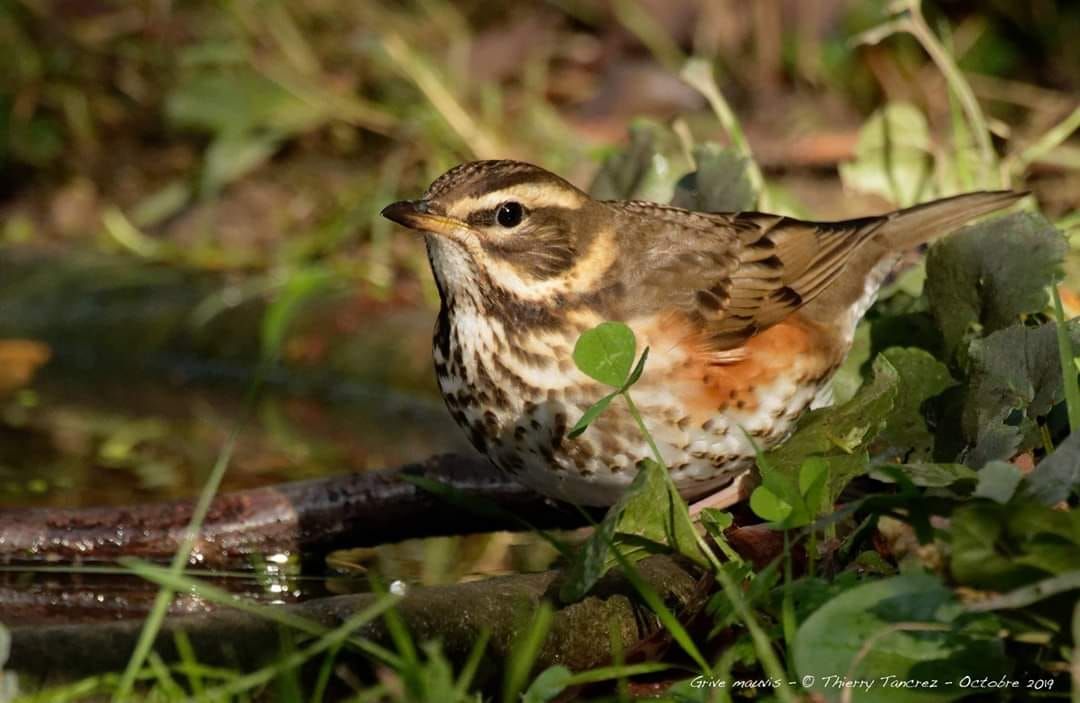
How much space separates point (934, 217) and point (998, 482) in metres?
2.35

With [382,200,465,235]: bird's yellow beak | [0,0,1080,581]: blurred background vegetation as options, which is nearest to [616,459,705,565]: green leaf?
[382,200,465,235]: bird's yellow beak

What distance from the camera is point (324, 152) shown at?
929cm

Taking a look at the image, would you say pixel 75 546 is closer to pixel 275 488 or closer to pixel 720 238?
pixel 275 488

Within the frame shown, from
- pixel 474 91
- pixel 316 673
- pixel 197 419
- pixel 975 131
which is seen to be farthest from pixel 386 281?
pixel 316 673

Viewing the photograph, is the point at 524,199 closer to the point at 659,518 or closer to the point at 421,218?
the point at 421,218

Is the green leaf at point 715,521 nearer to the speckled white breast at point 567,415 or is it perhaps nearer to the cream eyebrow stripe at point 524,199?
the speckled white breast at point 567,415

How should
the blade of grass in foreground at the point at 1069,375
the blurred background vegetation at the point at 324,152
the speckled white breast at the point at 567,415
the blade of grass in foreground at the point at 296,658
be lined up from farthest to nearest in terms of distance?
the blurred background vegetation at the point at 324,152, the speckled white breast at the point at 567,415, the blade of grass in foreground at the point at 1069,375, the blade of grass in foreground at the point at 296,658

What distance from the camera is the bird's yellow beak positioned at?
405cm

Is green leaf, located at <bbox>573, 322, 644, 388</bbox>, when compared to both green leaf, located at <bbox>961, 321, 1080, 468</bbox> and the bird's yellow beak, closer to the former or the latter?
the bird's yellow beak

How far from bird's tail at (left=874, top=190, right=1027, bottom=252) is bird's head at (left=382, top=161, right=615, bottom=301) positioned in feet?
4.15

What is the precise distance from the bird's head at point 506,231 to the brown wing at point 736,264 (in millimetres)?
202

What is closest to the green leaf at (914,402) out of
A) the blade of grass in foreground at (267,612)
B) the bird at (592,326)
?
the bird at (592,326)

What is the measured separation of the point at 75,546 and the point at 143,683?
134 cm

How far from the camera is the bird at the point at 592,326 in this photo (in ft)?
13.4
